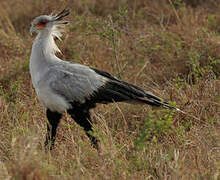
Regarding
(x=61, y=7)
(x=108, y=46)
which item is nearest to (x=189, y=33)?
(x=108, y=46)

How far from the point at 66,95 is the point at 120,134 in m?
0.83

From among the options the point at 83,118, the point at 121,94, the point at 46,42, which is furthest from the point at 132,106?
the point at 46,42

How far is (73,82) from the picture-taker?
3.91m

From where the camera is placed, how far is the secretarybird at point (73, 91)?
3.87 metres

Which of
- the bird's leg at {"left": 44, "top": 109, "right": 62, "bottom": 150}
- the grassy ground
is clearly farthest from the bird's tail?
the bird's leg at {"left": 44, "top": 109, "right": 62, "bottom": 150}

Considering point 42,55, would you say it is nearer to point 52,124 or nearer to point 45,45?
point 45,45

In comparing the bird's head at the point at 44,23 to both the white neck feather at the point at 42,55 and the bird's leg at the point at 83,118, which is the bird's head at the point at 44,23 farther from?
the bird's leg at the point at 83,118

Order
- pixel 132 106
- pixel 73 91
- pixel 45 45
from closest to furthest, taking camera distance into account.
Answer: pixel 73 91
pixel 45 45
pixel 132 106

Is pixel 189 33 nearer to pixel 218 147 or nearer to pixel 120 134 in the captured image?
pixel 120 134

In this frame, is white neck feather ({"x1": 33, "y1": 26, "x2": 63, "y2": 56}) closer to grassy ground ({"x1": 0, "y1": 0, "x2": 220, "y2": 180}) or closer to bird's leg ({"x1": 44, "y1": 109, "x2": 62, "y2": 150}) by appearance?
bird's leg ({"x1": 44, "y1": 109, "x2": 62, "y2": 150})

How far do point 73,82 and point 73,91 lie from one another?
0.08 metres

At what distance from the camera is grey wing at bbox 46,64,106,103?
3877 millimetres

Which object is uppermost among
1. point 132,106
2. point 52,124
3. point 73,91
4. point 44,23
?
point 44,23

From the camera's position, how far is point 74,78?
3.93 m
